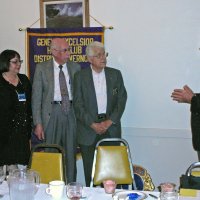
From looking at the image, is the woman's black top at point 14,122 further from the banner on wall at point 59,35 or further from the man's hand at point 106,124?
the man's hand at point 106,124

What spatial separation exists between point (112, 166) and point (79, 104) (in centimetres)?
86

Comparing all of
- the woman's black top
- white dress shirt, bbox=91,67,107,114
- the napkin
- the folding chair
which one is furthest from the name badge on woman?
the napkin

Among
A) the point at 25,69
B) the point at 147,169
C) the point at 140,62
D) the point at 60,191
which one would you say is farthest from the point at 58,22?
the point at 60,191

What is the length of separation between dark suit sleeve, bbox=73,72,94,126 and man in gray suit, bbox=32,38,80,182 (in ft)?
0.46

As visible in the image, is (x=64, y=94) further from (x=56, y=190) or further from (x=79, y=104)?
(x=56, y=190)

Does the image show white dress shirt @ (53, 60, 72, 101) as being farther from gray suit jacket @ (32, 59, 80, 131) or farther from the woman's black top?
the woman's black top

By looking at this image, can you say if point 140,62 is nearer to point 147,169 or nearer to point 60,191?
point 147,169

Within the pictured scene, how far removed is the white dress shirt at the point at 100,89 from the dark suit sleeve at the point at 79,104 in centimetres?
13

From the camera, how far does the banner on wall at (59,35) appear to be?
4105mm

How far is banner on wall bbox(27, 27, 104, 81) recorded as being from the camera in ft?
13.5

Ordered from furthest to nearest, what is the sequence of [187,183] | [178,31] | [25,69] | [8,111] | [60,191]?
Answer: [25,69], [178,31], [8,111], [187,183], [60,191]

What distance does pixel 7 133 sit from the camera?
3.61 metres

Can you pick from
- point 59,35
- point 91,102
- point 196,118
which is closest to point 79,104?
point 91,102

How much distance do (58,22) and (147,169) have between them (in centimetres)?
184
